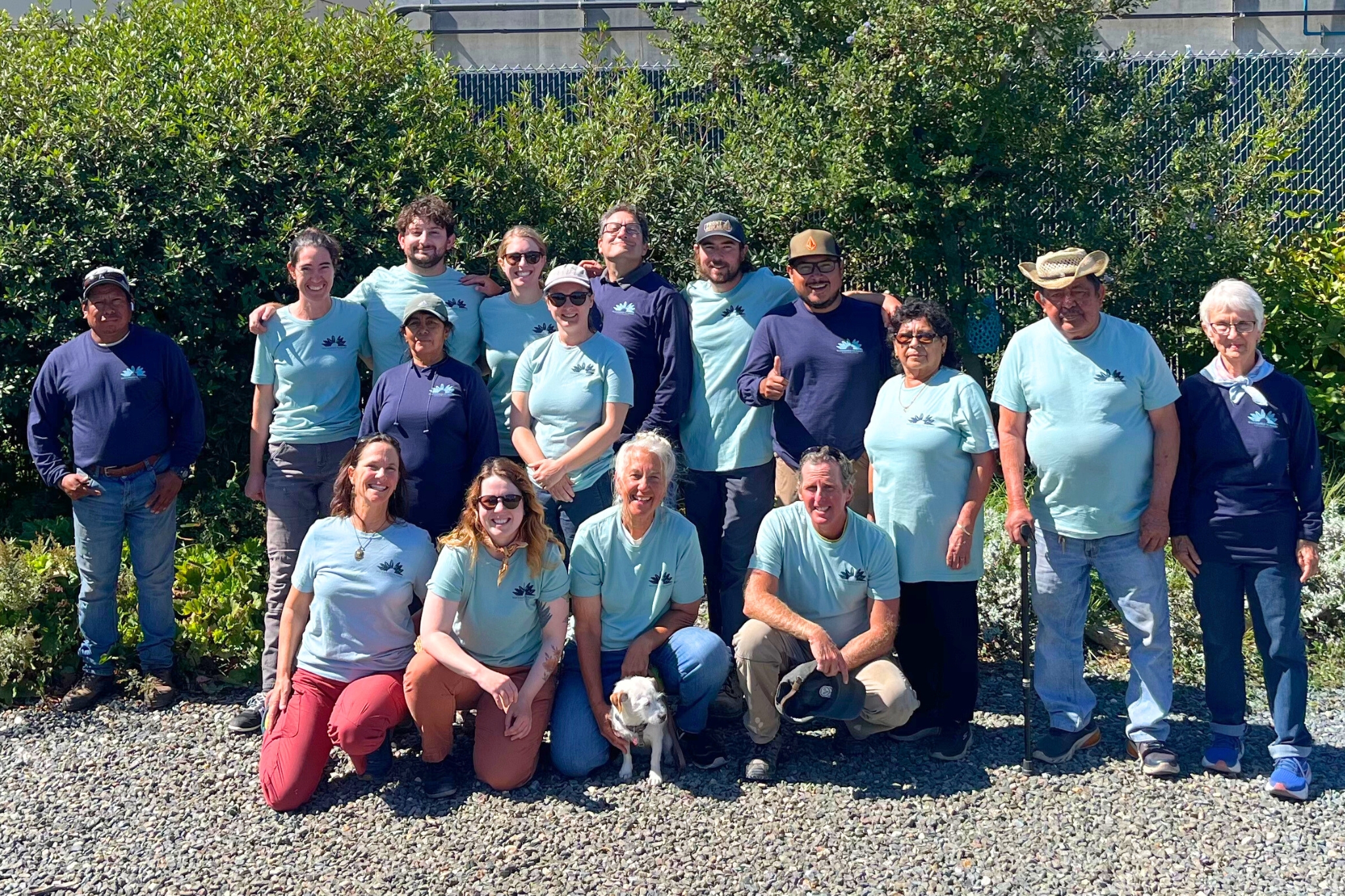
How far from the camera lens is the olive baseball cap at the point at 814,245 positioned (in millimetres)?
5320

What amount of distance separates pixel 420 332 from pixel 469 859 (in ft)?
7.09

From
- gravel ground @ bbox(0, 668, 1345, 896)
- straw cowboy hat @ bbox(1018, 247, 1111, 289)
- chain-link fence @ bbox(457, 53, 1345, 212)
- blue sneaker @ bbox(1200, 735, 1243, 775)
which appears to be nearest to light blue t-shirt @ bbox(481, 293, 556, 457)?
gravel ground @ bbox(0, 668, 1345, 896)

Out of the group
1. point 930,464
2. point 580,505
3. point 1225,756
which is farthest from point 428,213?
point 1225,756

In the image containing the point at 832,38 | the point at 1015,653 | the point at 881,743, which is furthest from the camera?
the point at 832,38

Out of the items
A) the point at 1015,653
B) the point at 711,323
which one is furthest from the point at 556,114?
the point at 1015,653

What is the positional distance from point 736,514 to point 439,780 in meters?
1.75

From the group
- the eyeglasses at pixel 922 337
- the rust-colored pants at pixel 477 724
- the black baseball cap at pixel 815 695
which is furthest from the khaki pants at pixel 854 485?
the rust-colored pants at pixel 477 724

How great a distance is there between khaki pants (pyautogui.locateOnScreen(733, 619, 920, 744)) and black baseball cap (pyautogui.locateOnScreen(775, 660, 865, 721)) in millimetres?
41

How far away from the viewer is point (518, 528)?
4848 mm

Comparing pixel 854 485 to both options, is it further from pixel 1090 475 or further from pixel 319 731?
pixel 319 731

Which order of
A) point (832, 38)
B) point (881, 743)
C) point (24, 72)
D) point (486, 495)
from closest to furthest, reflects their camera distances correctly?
point (486, 495) → point (881, 743) → point (24, 72) → point (832, 38)

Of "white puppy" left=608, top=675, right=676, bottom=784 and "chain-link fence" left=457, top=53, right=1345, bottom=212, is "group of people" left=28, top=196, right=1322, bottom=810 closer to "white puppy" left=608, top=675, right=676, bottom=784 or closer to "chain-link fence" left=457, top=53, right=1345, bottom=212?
"white puppy" left=608, top=675, right=676, bottom=784

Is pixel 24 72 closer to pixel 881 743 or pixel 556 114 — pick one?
pixel 556 114

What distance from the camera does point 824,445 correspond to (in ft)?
17.1
